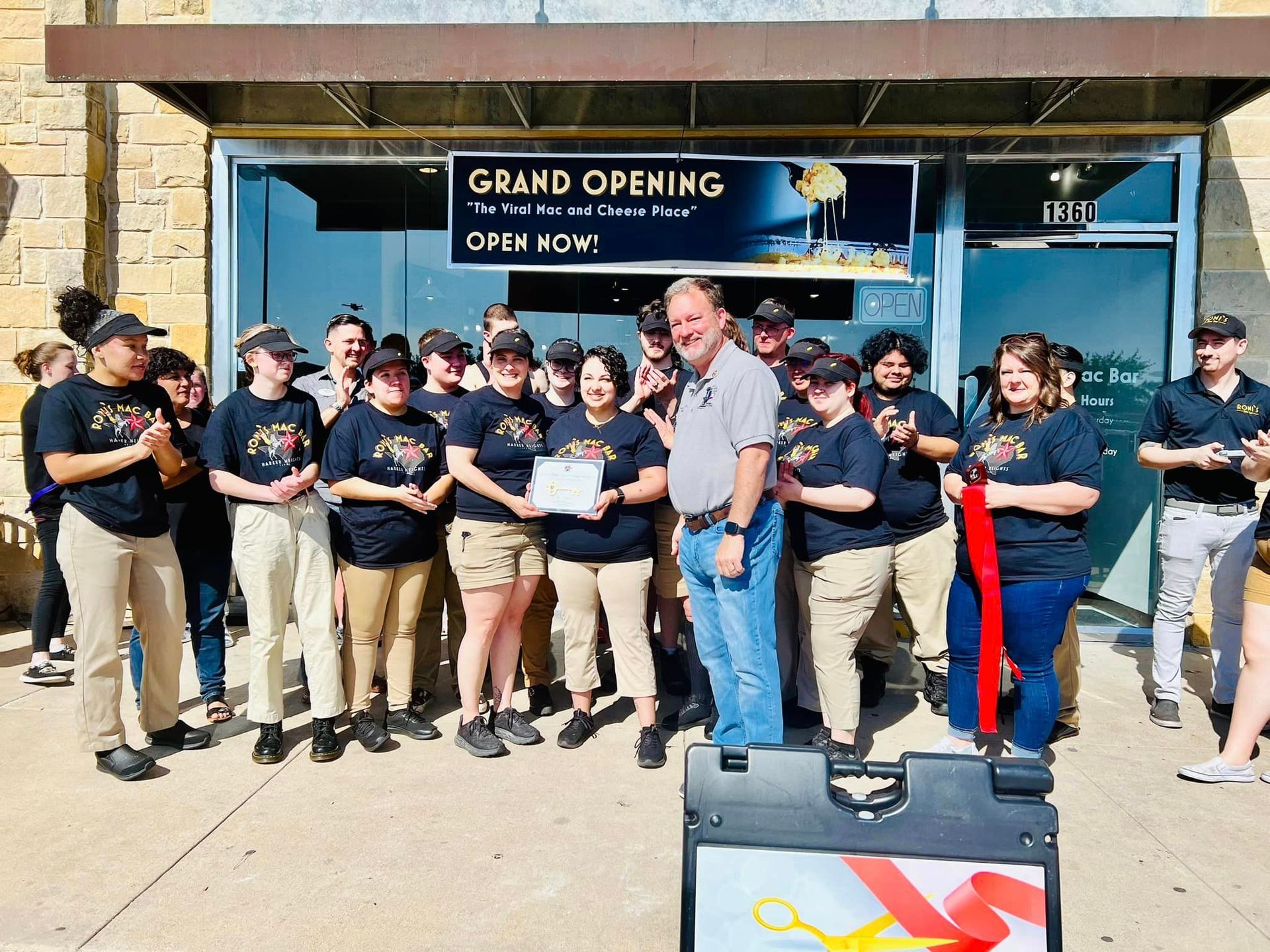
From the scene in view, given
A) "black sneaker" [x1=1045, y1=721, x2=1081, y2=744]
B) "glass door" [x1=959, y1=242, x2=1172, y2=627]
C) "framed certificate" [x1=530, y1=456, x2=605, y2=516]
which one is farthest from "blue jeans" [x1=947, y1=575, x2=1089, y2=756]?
"glass door" [x1=959, y1=242, x2=1172, y2=627]

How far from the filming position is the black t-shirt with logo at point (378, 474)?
4492mm

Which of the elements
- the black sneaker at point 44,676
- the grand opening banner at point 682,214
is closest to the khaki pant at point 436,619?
the black sneaker at point 44,676

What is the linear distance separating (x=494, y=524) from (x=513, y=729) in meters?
1.07

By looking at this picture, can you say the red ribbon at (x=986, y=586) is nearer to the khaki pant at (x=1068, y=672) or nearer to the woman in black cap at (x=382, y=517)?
the khaki pant at (x=1068, y=672)

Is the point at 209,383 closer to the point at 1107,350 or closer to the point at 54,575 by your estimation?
the point at 54,575

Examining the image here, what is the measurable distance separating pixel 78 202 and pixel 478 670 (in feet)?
17.0

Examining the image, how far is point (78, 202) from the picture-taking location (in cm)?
→ 695

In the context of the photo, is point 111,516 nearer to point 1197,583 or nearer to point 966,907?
point 966,907

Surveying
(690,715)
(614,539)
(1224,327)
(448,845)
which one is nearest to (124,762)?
(448,845)

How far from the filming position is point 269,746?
14.4ft

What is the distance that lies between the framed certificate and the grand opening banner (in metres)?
3.18

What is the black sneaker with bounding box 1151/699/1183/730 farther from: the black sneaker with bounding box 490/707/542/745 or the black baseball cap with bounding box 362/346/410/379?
the black baseball cap with bounding box 362/346/410/379

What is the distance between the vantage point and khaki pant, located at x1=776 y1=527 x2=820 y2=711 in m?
4.86

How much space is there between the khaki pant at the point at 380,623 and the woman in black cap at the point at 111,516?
0.82 meters
